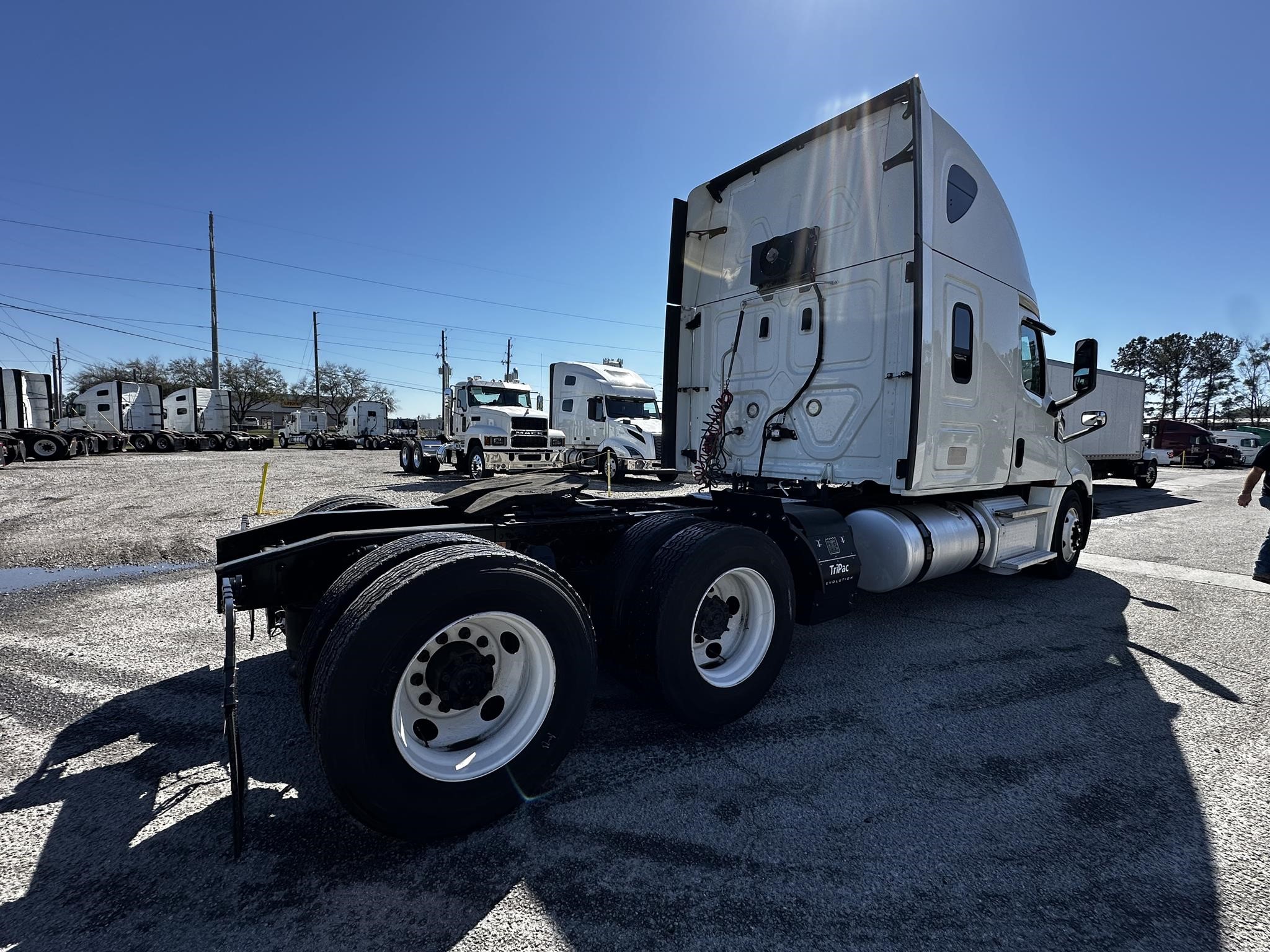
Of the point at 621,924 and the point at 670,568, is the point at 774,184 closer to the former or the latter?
the point at 670,568

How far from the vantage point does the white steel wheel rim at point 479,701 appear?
2291 mm

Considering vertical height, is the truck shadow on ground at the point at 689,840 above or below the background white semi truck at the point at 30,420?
below

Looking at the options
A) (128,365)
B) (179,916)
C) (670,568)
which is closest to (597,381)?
(670,568)

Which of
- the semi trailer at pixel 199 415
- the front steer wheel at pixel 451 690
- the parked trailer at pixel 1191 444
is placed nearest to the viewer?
the front steer wheel at pixel 451 690

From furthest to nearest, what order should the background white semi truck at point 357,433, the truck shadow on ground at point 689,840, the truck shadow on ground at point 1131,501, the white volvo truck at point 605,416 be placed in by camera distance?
the background white semi truck at point 357,433
the white volvo truck at point 605,416
the truck shadow on ground at point 1131,501
the truck shadow on ground at point 689,840

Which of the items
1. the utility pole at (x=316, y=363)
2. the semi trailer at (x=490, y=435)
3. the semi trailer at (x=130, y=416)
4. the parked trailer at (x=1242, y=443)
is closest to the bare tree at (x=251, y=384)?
the utility pole at (x=316, y=363)

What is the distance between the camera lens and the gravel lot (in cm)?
188

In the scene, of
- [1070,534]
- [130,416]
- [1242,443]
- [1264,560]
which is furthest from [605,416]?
[1242,443]

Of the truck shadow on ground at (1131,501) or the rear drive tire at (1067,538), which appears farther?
the truck shadow on ground at (1131,501)

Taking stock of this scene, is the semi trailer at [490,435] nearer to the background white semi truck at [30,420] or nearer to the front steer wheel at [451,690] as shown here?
the front steer wheel at [451,690]

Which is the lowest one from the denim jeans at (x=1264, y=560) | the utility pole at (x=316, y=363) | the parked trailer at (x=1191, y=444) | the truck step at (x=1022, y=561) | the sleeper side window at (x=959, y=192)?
the truck step at (x=1022, y=561)

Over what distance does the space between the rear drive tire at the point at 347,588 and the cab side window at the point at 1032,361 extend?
5.60 meters

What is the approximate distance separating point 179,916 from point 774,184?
19.0 ft

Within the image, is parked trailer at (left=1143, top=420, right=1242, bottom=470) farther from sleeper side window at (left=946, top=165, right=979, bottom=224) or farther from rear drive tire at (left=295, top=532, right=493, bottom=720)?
rear drive tire at (left=295, top=532, right=493, bottom=720)
